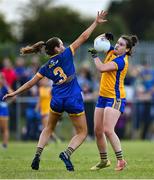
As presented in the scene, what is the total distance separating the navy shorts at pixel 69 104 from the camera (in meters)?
13.6

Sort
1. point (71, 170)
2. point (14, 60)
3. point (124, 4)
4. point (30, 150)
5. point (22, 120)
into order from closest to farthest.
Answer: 1. point (71, 170)
2. point (30, 150)
3. point (22, 120)
4. point (14, 60)
5. point (124, 4)

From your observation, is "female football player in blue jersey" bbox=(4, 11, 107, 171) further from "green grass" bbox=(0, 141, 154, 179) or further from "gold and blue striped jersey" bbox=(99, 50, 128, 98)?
"green grass" bbox=(0, 141, 154, 179)

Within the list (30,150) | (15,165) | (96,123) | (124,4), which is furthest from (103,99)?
(124,4)

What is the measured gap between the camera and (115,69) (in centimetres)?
1376

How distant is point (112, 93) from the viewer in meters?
13.9

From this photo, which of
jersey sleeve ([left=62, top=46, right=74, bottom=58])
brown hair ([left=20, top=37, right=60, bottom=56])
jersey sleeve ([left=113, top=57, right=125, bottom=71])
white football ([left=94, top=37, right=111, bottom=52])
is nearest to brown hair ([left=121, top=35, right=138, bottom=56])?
jersey sleeve ([left=113, top=57, right=125, bottom=71])

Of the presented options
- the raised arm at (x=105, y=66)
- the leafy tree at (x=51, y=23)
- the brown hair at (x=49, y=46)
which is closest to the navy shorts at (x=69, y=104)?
the raised arm at (x=105, y=66)

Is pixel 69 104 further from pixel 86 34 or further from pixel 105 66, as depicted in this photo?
pixel 86 34

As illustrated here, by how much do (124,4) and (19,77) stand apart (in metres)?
52.0

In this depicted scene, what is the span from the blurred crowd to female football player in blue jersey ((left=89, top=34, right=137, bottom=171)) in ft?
41.3

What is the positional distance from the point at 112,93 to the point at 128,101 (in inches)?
533

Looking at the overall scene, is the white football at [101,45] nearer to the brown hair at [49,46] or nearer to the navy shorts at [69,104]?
the brown hair at [49,46]

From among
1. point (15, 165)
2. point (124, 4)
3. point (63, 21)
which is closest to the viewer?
point (15, 165)

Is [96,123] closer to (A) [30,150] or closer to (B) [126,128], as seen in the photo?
(A) [30,150]
